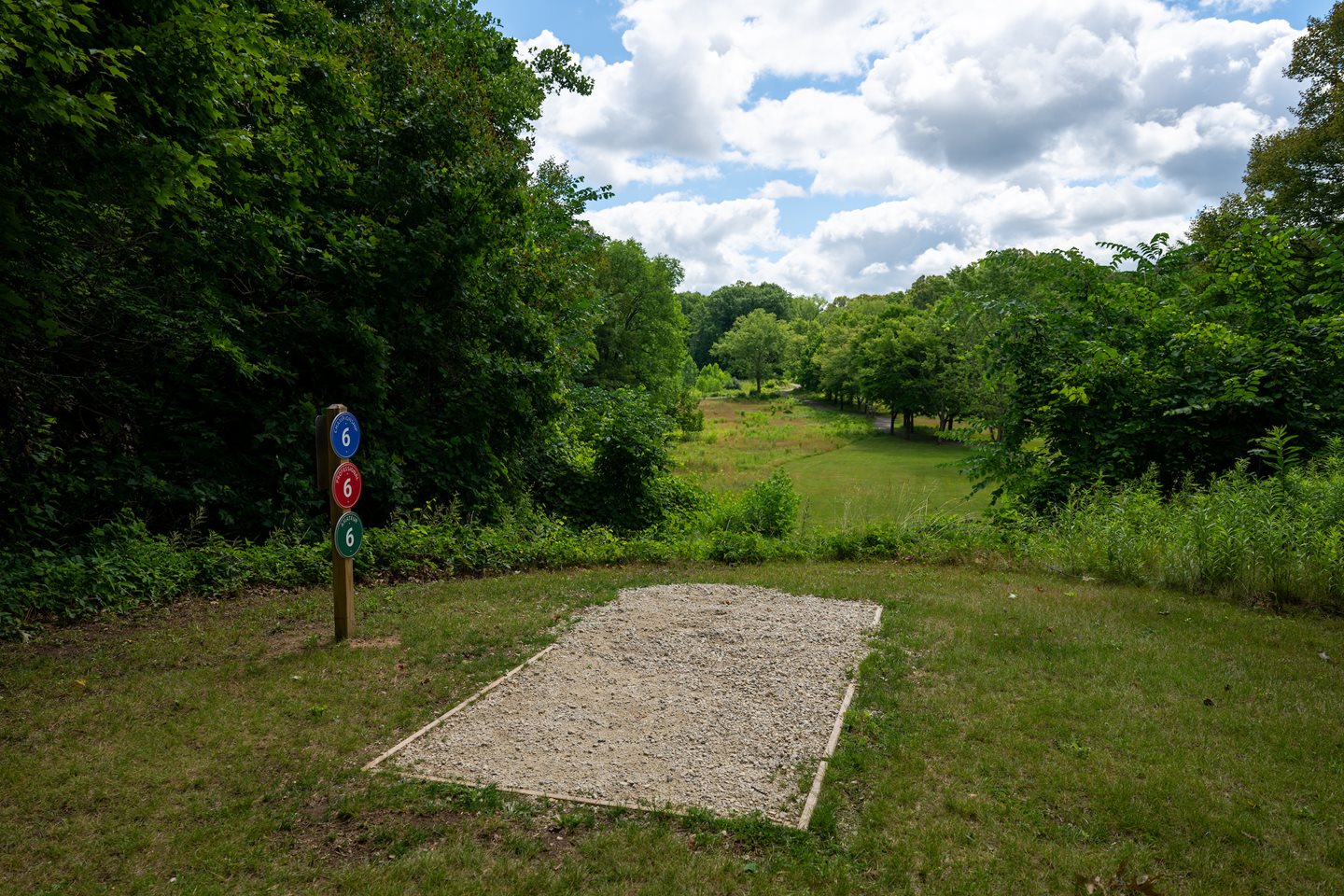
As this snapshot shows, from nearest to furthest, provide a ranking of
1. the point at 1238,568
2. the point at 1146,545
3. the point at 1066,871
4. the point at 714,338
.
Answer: the point at 1066,871
the point at 1238,568
the point at 1146,545
the point at 714,338

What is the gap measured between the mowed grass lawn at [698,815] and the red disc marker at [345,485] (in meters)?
1.21

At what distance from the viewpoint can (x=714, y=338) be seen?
118m

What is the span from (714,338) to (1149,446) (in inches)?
4262

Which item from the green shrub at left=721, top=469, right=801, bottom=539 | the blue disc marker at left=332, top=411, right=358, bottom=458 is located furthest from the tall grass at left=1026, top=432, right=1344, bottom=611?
the blue disc marker at left=332, top=411, right=358, bottom=458

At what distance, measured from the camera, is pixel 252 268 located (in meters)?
8.48

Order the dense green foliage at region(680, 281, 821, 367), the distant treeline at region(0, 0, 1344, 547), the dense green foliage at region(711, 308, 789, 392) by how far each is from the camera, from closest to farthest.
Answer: the distant treeline at region(0, 0, 1344, 547) < the dense green foliage at region(711, 308, 789, 392) < the dense green foliage at region(680, 281, 821, 367)

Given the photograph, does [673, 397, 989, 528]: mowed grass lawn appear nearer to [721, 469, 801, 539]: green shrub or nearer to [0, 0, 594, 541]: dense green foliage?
[721, 469, 801, 539]: green shrub

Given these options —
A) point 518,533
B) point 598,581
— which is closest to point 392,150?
point 518,533

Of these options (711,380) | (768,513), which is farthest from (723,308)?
(768,513)

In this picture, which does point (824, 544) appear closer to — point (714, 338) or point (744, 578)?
point (744, 578)

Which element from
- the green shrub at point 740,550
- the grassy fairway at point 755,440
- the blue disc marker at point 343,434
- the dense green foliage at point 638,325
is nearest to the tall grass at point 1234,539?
the green shrub at point 740,550

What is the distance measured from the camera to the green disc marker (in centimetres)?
572

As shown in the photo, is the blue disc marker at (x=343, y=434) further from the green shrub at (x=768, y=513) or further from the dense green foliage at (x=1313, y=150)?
the dense green foliage at (x=1313, y=150)

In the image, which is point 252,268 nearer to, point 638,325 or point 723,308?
point 638,325
